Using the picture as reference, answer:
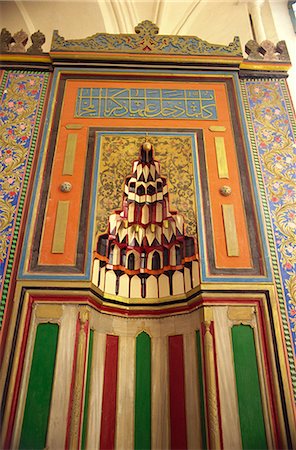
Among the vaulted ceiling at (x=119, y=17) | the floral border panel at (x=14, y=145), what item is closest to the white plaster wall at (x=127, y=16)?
the vaulted ceiling at (x=119, y=17)

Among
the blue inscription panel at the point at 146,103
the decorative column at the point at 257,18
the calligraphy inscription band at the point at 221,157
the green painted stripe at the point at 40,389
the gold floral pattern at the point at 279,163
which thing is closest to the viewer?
the green painted stripe at the point at 40,389

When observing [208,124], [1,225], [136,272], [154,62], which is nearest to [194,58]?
[154,62]

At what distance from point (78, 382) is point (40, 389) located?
254 mm

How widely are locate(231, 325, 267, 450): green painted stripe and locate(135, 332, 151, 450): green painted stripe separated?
75 centimetres

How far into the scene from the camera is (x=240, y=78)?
4496 millimetres

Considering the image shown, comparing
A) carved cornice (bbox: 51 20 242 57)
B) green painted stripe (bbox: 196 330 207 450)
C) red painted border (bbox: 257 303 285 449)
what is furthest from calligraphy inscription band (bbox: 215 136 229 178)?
green painted stripe (bbox: 196 330 207 450)

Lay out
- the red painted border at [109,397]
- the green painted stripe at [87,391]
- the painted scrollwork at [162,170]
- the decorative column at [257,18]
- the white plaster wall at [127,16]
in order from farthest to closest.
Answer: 1. the white plaster wall at [127,16]
2. the decorative column at [257,18]
3. the painted scrollwork at [162,170]
4. the red painted border at [109,397]
5. the green painted stripe at [87,391]

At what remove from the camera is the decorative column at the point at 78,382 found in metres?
2.75

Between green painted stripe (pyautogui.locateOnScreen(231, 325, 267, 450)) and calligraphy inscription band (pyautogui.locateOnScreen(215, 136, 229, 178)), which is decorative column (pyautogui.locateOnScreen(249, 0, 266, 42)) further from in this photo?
green painted stripe (pyautogui.locateOnScreen(231, 325, 267, 450))

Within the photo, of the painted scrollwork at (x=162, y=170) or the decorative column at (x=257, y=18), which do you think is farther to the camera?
the decorative column at (x=257, y=18)

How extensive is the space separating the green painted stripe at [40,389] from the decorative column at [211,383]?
1054mm

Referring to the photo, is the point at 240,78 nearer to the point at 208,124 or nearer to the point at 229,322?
the point at 208,124

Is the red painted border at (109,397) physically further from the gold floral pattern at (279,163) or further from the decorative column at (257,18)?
the decorative column at (257,18)

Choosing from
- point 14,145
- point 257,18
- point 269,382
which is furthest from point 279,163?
point 257,18
